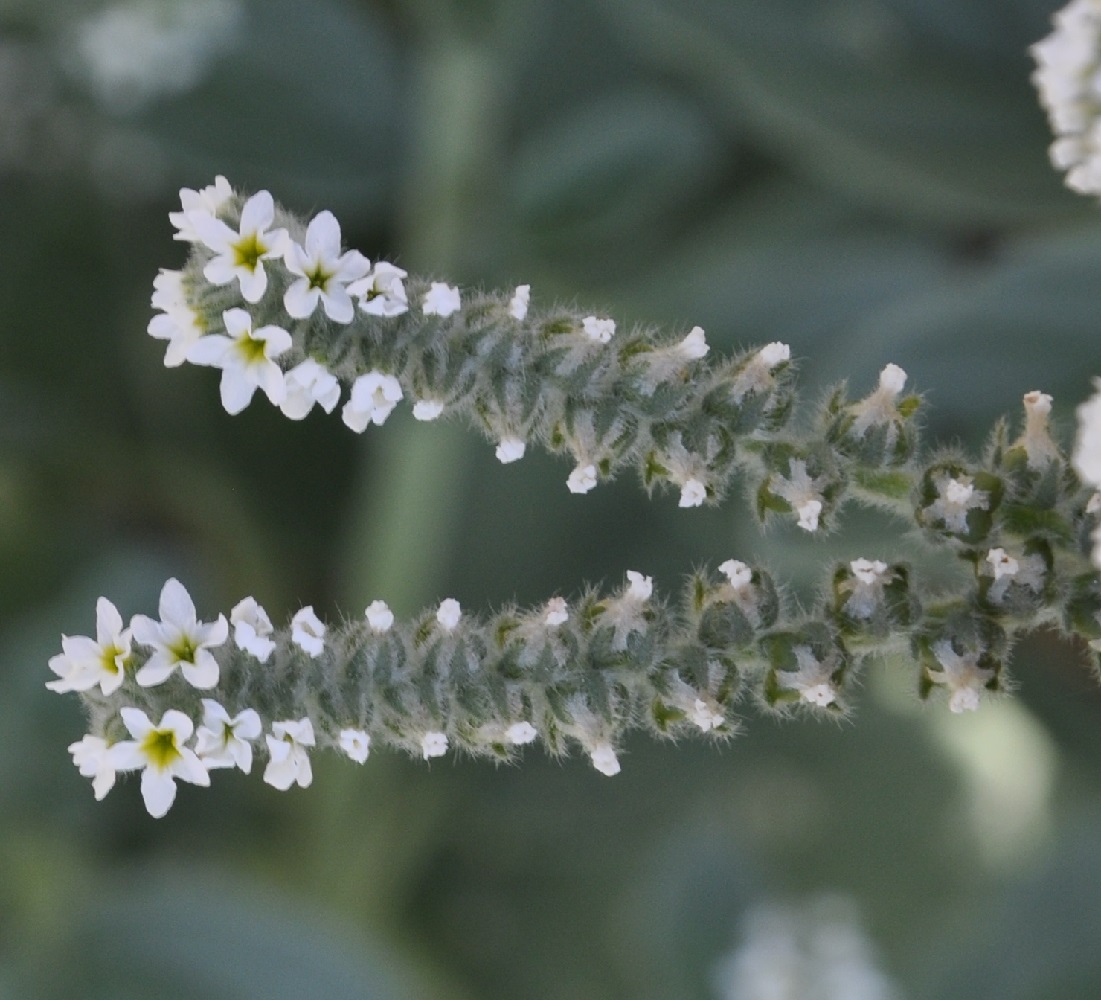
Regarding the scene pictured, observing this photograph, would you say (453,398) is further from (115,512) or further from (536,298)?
(115,512)

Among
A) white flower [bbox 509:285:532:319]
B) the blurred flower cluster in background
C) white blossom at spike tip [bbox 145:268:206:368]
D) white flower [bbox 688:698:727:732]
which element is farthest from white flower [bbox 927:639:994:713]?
the blurred flower cluster in background

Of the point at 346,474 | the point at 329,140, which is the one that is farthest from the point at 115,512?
the point at 329,140

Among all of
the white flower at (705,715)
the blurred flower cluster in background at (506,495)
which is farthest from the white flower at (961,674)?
the blurred flower cluster in background at (506,495)

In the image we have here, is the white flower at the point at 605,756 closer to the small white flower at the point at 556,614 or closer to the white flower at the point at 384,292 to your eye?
the small white flower at the point at 556,614

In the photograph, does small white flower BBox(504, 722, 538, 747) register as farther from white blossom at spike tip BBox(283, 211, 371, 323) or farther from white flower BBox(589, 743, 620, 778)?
white blossom at spike tip BBox(283, 211, 371, 323)

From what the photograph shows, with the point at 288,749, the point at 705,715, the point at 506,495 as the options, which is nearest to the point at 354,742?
the point at 288,749

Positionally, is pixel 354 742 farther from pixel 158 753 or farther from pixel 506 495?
pixel 506 495
